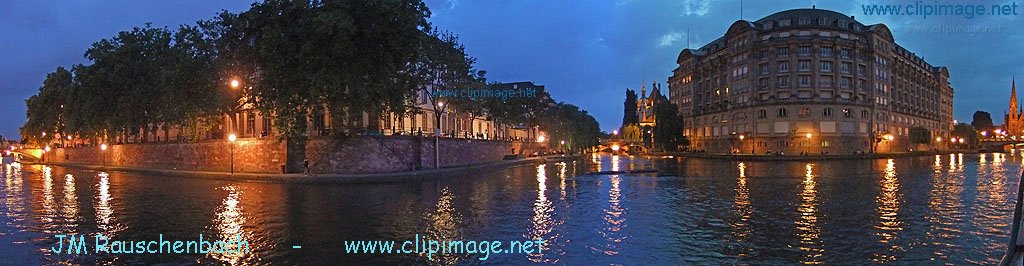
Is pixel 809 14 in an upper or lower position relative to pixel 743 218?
upper

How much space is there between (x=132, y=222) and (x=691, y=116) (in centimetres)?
10766

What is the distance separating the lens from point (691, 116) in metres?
112

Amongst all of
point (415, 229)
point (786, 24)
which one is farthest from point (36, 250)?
point (786, 24)

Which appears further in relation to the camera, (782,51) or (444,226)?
(782,51)

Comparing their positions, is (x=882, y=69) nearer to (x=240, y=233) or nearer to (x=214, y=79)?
(x=214, y=79)

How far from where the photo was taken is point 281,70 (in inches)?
1356

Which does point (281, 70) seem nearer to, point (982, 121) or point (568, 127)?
point (568, 127)

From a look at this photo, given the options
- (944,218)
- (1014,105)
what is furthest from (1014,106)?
(944,218)

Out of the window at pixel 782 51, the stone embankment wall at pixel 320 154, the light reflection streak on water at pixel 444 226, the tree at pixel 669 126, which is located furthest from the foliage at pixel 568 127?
the light reflection streak on water at pixel 444 226

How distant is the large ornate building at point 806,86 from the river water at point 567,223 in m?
64.7

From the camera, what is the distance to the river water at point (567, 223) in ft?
34.9

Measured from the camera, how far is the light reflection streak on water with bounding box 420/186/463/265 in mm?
10398

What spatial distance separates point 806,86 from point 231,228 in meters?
89.2

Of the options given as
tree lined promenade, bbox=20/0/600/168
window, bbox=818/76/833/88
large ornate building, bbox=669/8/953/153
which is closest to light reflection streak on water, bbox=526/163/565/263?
tree lined promenade, bbox=20/0/600/168
